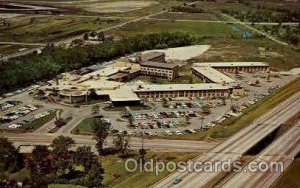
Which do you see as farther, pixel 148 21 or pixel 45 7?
pixel 45 7

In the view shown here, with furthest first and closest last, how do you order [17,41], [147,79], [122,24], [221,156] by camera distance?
[122,24] < [17,41] < [147,79] < [221,156]

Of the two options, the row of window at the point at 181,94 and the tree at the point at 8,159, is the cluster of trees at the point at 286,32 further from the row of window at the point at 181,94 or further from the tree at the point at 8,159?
the tree at the point at 8,159

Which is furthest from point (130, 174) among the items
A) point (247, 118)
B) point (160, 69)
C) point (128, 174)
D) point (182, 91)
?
point (160, 69)

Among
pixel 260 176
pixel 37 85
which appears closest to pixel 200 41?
pixel 37 85

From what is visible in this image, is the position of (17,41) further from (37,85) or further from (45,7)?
(45,7)

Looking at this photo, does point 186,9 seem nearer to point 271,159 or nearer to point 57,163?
point 271,159

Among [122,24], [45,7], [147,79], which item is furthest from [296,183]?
[45,7]

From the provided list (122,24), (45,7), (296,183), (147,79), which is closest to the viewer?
(296,183)
